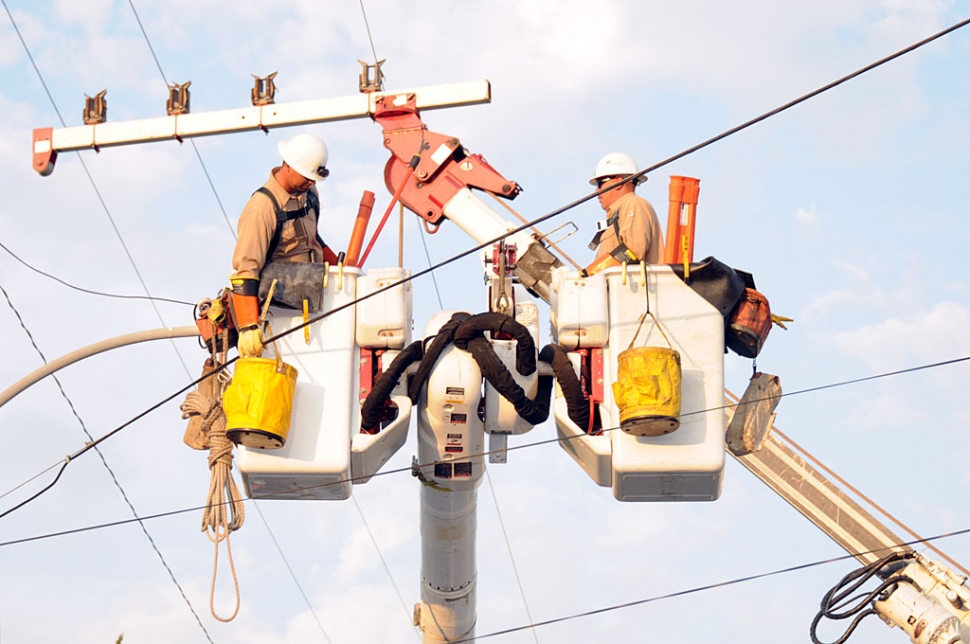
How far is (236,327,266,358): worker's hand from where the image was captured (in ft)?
37.2

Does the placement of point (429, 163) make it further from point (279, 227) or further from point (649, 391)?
point (649, 391)

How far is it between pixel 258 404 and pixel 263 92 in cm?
346

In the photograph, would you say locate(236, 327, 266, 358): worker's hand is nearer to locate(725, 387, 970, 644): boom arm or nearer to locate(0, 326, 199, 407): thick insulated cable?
locate(0, 326, 199, 407): thick insulated cable

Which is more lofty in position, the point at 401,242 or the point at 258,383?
the point at 401,242

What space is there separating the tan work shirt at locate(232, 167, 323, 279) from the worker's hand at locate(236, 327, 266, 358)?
538 millimetres

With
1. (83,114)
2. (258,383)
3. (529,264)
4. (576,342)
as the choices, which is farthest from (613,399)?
(83,114)

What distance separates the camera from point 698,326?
11.5 meters

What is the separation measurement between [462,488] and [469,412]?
57.3 inches

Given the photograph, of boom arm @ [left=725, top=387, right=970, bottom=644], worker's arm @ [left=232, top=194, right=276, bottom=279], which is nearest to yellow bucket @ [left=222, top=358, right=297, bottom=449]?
worker's arm @ [left=232, top=194, right=276, bottom=279]

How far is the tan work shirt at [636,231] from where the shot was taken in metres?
12.1

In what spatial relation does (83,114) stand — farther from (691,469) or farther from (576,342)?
(691,469)

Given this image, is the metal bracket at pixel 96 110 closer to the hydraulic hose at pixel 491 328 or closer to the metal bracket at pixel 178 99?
the metal bracket at pixel 178 99

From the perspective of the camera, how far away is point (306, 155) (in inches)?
481

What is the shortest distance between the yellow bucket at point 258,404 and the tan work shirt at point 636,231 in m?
2.94
